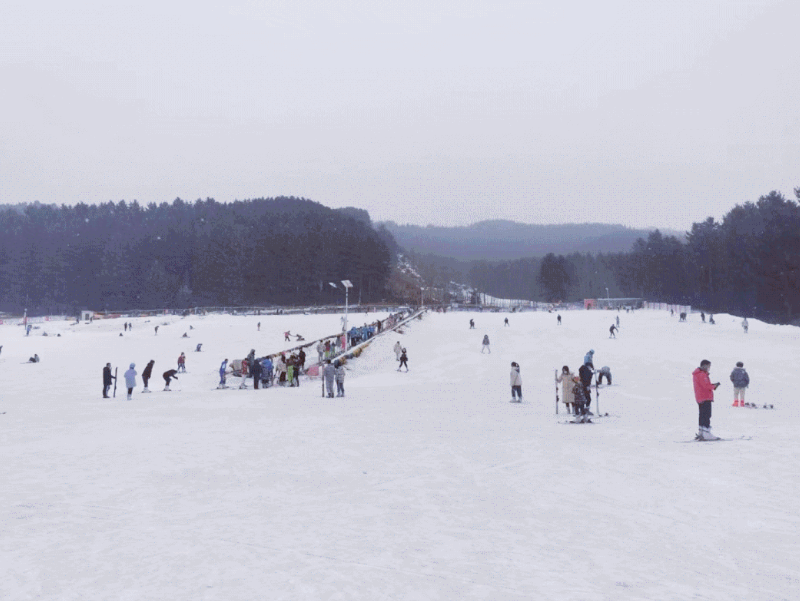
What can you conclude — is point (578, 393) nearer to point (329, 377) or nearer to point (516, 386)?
point (516, 386)

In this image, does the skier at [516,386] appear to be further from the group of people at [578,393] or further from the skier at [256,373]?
the skier at [256,373]

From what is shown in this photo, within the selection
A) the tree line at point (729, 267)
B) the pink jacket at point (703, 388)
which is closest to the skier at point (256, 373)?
the pink jacket at point (703, 388)

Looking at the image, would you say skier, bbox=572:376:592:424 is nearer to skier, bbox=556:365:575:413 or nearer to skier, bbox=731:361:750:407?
skier, bbox=556:365:575:413

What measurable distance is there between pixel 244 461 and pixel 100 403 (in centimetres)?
1225

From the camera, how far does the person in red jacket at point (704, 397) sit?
11273mm

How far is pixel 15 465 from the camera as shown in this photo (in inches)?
417

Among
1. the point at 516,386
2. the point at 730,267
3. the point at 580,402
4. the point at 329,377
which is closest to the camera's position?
the point at 580,402

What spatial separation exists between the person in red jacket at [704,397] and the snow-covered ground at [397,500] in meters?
0.57

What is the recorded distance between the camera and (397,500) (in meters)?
8.16

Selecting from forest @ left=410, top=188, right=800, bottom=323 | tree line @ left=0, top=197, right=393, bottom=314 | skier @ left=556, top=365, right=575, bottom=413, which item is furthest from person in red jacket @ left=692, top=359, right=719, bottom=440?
tree line @ left=0, top=197, right=393, bottom=314

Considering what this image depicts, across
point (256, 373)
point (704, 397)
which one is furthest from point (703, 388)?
point (256, 373)

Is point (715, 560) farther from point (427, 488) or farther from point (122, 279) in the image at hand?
point (122, 279)

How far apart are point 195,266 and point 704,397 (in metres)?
128

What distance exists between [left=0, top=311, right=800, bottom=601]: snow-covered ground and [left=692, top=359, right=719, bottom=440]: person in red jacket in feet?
1.88
